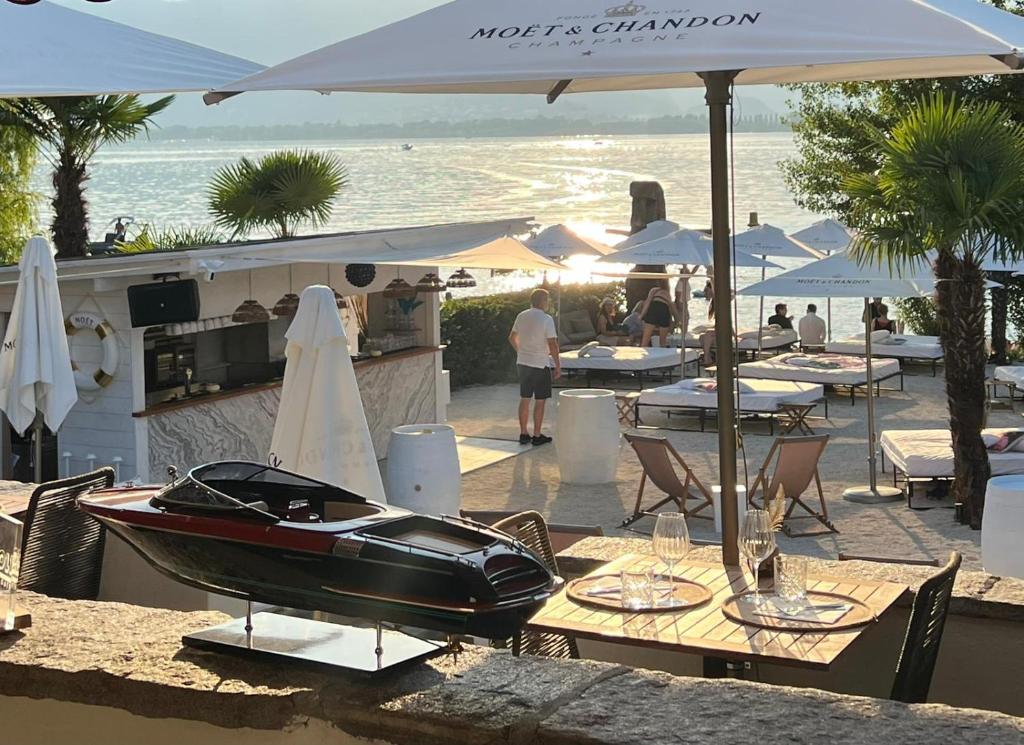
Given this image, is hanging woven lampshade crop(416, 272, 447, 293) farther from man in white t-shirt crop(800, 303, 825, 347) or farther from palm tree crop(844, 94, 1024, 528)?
man in white t-shirt crop(800, 303, 825, 347)

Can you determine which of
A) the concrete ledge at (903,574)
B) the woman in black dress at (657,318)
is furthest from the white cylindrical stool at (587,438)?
the woman in black dress at (657,318)

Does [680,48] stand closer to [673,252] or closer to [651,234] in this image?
[673,252]

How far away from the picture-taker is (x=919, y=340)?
23.6m

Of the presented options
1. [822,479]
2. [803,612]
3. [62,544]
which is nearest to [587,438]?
[822,479]

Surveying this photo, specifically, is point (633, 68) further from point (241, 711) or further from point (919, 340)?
point (919, 340)

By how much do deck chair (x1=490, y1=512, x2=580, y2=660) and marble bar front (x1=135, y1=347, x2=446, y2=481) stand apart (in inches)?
307

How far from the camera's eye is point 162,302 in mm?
12867

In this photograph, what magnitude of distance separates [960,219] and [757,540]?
764 centimetres

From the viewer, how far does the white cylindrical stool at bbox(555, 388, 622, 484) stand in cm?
1466

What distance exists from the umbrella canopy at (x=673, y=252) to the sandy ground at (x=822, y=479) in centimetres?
264

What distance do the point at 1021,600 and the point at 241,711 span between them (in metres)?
2.89

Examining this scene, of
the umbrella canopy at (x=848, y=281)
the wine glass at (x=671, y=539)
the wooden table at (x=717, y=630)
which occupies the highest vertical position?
the umbrella canopy at (x=848, y=281)

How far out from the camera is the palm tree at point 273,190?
22578 millimetres

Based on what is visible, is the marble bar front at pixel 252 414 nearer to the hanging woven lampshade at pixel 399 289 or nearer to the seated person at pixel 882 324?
the hanging woven lampshade at pixel 399 289
